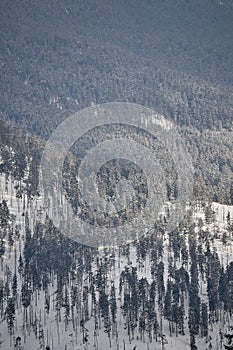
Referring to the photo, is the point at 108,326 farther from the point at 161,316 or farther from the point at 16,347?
the point at 16,347

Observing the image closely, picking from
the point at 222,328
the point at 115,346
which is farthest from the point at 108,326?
the point at 222,328

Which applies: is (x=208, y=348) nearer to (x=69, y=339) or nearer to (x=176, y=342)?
(x=176, y=342)

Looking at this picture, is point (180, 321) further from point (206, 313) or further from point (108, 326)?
point (108, 326)

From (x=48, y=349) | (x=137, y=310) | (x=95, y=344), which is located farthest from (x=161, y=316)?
(x=48, y=349)

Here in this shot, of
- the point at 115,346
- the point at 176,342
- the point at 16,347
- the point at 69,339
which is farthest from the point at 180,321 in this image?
the point at 16,347

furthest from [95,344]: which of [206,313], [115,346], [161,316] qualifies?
[206,313]

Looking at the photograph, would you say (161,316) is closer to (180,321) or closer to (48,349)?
(180,321)
